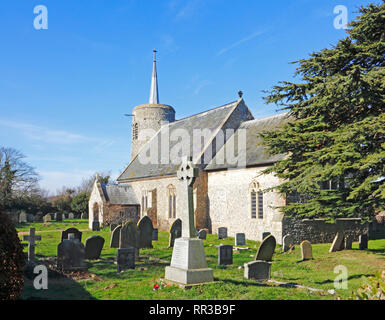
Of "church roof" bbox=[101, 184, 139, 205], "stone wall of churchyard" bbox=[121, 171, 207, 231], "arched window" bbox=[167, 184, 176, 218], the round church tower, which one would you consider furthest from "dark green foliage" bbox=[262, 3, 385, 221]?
the round church tower

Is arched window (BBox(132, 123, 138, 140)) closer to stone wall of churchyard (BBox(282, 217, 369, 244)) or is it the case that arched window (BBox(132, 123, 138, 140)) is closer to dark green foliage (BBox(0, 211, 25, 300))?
stone wall of churchyard (BBox(282, 217, 369, 244))

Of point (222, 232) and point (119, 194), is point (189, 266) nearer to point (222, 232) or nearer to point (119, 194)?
point (222, 232)

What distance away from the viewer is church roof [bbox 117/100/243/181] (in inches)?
1009

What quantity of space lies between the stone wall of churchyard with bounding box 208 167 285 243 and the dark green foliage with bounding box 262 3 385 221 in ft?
12.7

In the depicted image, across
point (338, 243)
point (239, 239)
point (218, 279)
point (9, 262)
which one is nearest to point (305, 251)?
point (338, 243)

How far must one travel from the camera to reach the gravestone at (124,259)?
1083 cm

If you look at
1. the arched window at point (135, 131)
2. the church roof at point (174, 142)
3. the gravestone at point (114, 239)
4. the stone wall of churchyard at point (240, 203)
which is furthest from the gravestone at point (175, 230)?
the arched window at point (135, 131)

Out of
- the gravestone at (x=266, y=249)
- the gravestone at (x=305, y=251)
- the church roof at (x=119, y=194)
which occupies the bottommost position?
the gravestone at (x=305, y=251)

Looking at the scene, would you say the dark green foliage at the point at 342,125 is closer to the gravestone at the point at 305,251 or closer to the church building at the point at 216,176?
the gravestone at the point at 305,251

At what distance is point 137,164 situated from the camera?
3294cm

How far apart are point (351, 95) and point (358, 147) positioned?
6.45 ft

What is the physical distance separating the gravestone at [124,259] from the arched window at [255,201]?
387 inches
